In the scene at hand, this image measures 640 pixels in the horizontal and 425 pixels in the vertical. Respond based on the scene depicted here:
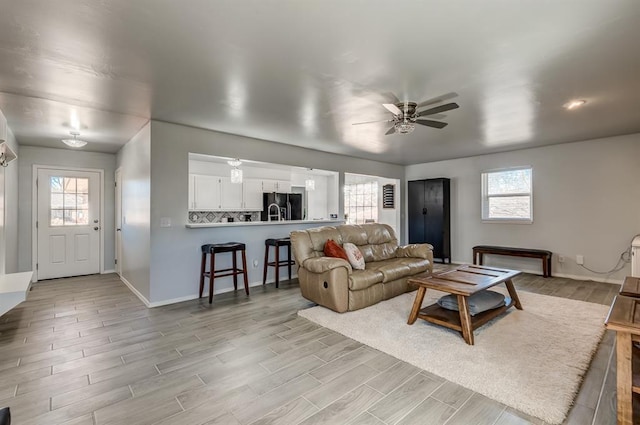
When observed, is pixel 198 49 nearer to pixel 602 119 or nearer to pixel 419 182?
pixel 602 119

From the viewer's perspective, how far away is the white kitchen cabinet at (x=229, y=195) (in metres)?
6.66

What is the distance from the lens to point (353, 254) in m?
4.19

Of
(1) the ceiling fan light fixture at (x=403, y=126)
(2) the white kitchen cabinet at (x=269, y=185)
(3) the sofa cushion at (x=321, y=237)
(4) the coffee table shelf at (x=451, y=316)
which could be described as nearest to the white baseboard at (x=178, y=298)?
(3) the sofa cushion at (x=321, y=237)

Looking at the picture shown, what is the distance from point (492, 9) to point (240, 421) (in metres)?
2.91

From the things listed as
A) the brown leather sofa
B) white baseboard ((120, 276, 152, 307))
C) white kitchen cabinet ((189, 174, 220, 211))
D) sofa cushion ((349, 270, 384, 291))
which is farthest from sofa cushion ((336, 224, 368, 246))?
white kitchen cabinet ((189, 174, 220, 211))

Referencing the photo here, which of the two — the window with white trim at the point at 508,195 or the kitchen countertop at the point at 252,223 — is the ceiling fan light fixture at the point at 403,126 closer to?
the kitchen countertop at the point at 252,223

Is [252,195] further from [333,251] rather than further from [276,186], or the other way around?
[333,251]

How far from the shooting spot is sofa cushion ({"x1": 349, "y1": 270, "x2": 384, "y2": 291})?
3.67 meters

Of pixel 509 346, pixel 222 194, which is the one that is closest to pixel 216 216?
pixel 222 194

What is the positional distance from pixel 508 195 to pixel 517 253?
1.28 m

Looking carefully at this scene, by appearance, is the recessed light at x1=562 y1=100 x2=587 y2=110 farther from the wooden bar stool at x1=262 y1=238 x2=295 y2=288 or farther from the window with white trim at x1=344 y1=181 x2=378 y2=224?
the window with white trim at x1=344 y1=181 x2=378 y2=224

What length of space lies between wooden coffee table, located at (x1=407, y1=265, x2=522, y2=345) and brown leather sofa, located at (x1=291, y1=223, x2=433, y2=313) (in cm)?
69

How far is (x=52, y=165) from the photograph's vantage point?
18.6ft

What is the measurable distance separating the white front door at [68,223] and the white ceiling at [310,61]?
1.95 metres
